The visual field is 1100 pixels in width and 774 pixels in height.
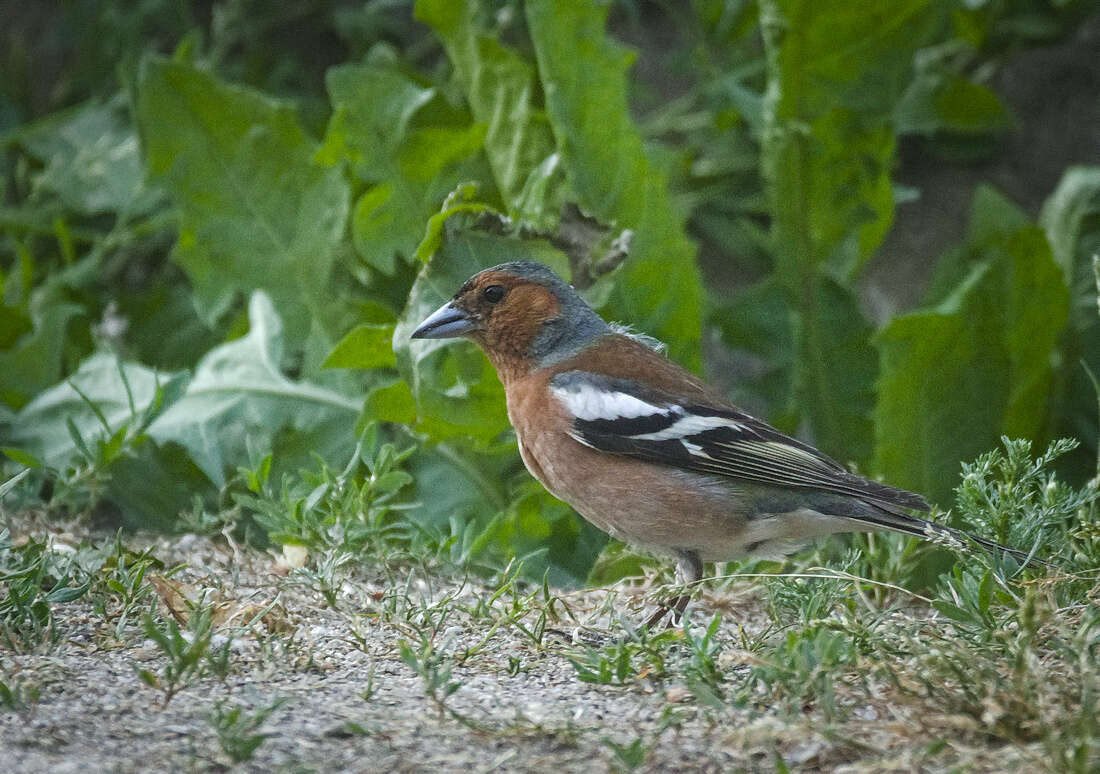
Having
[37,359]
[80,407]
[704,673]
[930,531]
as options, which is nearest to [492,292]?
[930,531]

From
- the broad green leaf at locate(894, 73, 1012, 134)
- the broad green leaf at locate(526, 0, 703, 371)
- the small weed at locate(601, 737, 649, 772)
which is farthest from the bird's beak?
the broad green leaf at locate(894, 73, 1012, 134)

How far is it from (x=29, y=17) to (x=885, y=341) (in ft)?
20.3

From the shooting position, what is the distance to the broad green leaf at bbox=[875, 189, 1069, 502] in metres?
4.98

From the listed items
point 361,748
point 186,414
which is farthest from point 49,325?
point 361,748

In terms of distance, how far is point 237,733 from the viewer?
2.25 meters

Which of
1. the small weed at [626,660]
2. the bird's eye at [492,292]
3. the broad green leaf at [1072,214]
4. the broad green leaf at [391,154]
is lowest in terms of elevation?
the small weed at [626,660]

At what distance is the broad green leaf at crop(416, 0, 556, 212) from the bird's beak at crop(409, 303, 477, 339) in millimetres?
1153

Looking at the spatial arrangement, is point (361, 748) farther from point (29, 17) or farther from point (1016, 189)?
point (29, 17)

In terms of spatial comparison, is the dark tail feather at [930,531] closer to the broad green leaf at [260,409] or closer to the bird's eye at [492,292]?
the bird's eye at [492,292]

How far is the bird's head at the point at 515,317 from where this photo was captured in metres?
4.11

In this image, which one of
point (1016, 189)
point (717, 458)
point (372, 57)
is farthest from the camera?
point (1016, 189)

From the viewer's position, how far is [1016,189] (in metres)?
6.92

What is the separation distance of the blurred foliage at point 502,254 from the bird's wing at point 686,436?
1.98ft

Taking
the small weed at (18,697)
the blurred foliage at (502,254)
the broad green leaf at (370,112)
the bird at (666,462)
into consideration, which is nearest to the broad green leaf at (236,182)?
the blurred foliage at (502,254)
